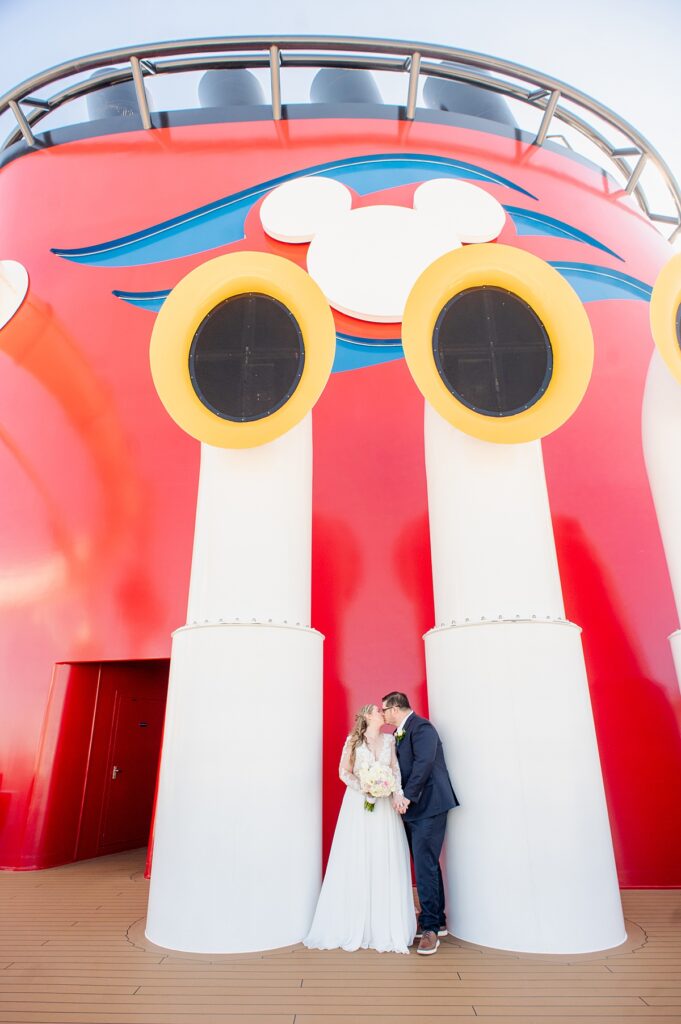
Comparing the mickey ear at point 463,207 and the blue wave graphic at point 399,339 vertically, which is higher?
the mickey ear at point 463,207

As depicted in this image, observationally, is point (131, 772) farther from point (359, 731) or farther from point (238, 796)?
point (359, 731)

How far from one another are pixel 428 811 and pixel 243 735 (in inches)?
51.5

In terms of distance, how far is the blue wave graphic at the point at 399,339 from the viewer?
22.9 feet

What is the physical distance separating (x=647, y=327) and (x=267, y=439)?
19.1 ft

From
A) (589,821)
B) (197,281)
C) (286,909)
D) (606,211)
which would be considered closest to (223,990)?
(286,909)

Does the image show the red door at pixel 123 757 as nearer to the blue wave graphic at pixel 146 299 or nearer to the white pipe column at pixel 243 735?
the white pipe column at pixel 243 735

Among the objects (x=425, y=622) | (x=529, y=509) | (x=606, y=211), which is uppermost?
(x=606, y=211)

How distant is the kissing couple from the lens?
378 cm

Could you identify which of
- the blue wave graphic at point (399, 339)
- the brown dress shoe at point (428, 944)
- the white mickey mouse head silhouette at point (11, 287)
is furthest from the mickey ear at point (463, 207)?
the brown dress shoe at point (428, 944)

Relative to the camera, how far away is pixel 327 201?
777 centimetres

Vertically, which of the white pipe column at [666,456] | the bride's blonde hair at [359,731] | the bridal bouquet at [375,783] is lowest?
the bridal bouquet at [375,783]

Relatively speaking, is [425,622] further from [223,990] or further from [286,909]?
[223,990]

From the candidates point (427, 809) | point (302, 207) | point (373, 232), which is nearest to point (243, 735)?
point (427, 809)

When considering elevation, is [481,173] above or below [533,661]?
above
